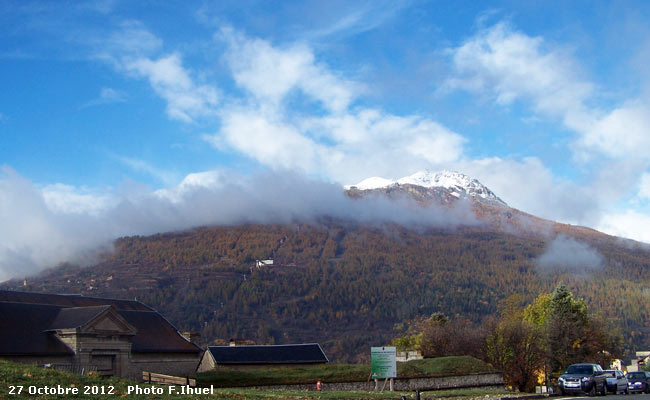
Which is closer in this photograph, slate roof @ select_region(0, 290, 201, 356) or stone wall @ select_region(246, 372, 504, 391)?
stone wall @ select_region(246, 372, 504, 391)

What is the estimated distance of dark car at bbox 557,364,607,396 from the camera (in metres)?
34.4

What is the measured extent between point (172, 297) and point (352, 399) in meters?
166

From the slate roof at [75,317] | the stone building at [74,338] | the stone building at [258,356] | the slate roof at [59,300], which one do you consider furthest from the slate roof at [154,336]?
the slate roof at [75,317]

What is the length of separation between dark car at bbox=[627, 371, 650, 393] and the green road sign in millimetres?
16016

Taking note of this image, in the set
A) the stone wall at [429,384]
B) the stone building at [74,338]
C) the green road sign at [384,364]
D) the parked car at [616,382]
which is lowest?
the stone wall at [429,384]

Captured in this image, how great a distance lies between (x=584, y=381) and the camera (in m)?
34.4

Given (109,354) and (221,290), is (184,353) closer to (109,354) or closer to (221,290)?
(109,354)

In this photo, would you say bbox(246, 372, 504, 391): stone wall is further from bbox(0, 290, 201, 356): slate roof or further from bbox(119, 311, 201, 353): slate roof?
bbox(119, 311, 201, 353): slate roof

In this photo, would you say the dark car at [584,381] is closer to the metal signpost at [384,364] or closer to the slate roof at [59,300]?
the metal signpost at [384,364]

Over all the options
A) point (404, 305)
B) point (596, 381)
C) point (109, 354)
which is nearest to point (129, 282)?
point (404, 305)

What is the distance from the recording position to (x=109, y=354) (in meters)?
51.5

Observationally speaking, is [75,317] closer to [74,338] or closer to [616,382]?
[74,338]

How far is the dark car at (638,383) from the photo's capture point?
39.7 metres

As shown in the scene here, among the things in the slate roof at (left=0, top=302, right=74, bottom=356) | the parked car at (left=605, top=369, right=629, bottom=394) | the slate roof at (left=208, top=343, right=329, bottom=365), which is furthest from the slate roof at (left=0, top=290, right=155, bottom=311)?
the parked car at (left=605, top=369, right=629, bottom=394)
